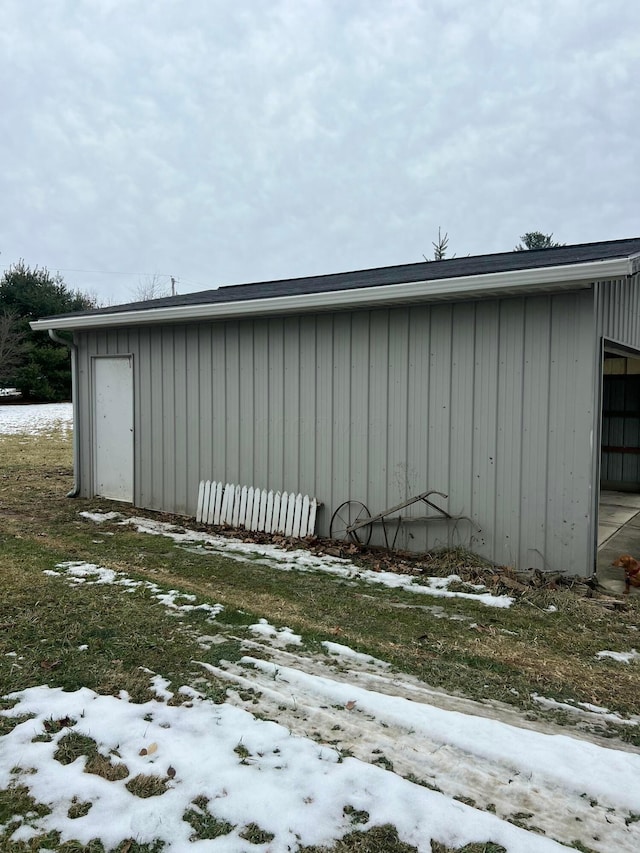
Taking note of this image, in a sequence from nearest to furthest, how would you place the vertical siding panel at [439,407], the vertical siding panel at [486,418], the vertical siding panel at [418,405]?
the vertical siding panel at [486,418]
the vertical siding panel at [439,407]
the vertical siding panel at [418,405]

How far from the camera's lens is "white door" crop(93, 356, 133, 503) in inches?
312

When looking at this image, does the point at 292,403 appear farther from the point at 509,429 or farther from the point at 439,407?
the point at 509,429

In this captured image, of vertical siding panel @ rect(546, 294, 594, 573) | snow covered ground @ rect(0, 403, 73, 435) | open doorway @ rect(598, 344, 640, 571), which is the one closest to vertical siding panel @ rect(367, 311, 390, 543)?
vertical siding panel @ rect(546, 294, 594, 573)

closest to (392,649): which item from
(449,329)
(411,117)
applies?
(449,329)

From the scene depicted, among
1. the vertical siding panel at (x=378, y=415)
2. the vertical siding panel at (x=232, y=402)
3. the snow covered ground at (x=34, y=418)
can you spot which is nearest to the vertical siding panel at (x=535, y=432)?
Result: the vertical siding panel at (x=378, y=415)

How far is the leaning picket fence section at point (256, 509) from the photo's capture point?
6.15 meters

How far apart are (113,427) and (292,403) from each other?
3080mm

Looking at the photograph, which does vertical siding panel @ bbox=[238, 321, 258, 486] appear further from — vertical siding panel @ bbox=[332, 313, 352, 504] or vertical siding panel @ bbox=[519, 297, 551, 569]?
vertical siding panel @ bbox=[519, 297, 551, 569]

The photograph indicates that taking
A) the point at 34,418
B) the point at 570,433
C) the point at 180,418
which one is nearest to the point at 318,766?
the point at 570,433

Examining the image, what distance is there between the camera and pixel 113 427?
8.10 metres

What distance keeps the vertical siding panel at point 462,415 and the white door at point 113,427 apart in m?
4.48

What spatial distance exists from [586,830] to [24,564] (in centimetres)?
434

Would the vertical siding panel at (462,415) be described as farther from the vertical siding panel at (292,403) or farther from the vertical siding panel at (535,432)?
the vertical siding panel at (292,403)

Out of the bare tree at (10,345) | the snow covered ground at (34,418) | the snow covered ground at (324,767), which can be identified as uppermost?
the bare tree at (10,345)
